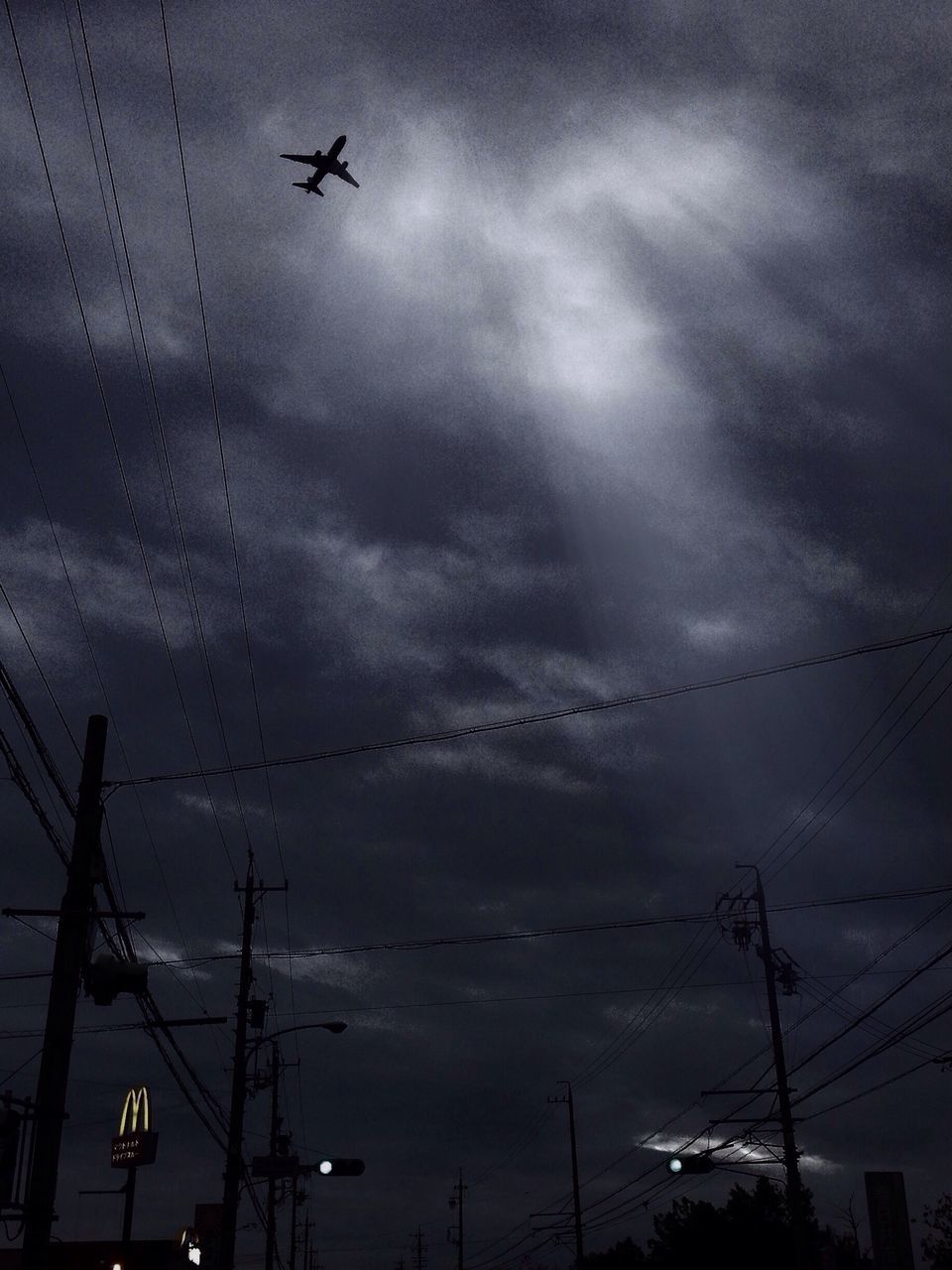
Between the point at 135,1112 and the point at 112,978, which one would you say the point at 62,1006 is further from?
the point at 135,1112

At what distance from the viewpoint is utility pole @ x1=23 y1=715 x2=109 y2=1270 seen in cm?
1612

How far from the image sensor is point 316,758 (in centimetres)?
2947

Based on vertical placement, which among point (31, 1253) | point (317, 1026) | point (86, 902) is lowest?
point (31, 1253)

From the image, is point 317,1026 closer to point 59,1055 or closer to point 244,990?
point 244,990

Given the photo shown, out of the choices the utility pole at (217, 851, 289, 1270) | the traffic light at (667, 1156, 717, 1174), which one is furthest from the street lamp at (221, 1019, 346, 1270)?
the traffic light at (667, 1156, 717, 1174)

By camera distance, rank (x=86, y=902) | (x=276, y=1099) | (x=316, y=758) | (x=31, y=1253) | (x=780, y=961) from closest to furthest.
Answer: (x=31, y=1253) < (x=86, y=902) < (x=316, y=758) < (x=780, y=961) < (x=276, y=1099)

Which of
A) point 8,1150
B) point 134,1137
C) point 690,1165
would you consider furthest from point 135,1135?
point 8,1150

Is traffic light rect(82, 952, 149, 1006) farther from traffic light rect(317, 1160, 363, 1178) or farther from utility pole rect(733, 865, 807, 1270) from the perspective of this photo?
utility pole rect(733, 865, 807, 1270)

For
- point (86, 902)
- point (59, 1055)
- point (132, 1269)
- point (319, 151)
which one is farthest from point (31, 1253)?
point (132, 1269)

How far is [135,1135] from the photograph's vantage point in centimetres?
3925

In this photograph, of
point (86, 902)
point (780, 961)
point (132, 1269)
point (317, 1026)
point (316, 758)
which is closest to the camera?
→ point (86, 902)

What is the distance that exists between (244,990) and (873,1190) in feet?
76.5

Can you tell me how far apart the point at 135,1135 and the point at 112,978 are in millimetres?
25675

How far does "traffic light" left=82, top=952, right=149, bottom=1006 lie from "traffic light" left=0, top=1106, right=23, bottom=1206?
188 centimetres
